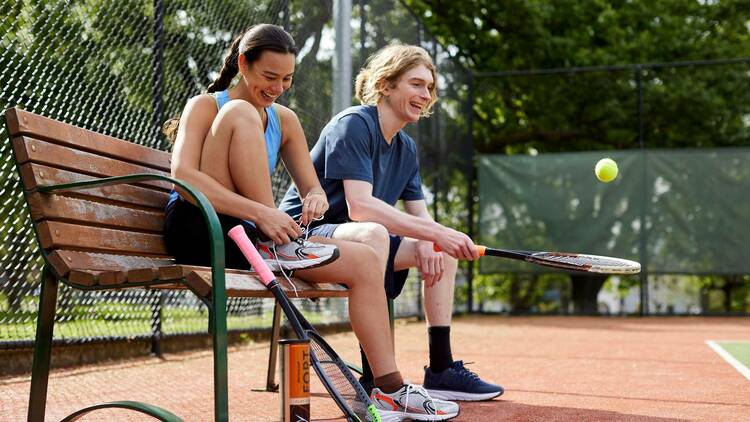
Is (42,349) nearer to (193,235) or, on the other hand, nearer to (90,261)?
(90,261)

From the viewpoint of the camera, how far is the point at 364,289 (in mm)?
2404

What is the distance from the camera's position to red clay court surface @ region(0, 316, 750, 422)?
9.58ft

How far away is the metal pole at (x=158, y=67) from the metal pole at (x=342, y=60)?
72.8 inches

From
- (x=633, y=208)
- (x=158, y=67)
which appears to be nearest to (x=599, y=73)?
(x=633, y=208)

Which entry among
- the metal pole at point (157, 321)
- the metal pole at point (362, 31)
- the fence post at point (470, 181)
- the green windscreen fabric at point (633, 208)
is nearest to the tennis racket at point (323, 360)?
the metal pole at point (157, 321)

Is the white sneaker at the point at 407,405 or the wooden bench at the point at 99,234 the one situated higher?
the wooden bench at the point at 99,234

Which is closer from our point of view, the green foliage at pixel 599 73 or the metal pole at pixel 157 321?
the metal pole at pixel 157 321

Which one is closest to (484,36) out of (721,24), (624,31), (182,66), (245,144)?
(624,31)

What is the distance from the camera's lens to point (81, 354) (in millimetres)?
4203

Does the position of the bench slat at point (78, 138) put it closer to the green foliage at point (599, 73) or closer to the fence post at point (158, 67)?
the fence post at point (158, 67)

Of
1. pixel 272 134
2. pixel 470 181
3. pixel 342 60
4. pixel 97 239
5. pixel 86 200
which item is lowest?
pixel 97 239

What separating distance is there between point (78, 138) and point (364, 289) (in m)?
0.85

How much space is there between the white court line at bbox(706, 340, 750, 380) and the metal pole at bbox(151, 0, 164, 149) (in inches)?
115

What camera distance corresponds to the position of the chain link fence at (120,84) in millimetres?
3635
